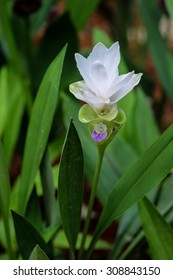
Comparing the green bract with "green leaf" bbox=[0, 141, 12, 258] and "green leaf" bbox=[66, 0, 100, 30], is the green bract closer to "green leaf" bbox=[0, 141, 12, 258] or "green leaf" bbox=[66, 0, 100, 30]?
"green leaf" bbox=[0, 141, 12, 258]

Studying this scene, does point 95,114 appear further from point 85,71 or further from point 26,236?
point 26,236

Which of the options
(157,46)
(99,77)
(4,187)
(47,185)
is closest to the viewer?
(99,77)

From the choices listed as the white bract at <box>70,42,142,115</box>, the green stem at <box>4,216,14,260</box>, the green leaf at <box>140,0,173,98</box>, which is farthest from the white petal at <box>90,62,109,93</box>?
the green leaf at <box>140,0,173,98</box>

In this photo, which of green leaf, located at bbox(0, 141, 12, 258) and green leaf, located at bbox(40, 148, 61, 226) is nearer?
green leaf, located at bbox(0, 141, 12, 258)

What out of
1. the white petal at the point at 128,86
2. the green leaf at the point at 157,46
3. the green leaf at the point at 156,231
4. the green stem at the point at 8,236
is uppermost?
the white petal at the point at 128,86

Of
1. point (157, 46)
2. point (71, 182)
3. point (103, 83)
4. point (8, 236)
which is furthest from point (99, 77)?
point (157, 46)

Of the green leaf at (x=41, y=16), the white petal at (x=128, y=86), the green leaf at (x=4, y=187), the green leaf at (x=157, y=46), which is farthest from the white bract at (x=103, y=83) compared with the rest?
the green leaf at (x=41, y=16)

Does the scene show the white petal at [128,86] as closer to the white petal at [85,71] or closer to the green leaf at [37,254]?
the white petal at [85,71]
